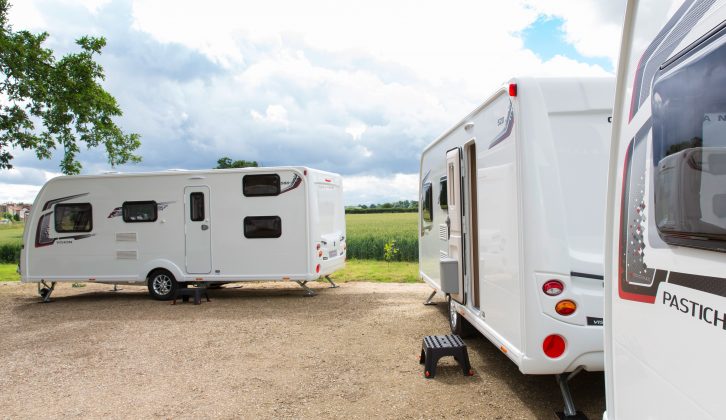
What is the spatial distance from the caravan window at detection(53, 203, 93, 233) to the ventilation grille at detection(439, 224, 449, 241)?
7826 mm

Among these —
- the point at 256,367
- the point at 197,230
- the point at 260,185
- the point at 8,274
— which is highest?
the point at 260,185

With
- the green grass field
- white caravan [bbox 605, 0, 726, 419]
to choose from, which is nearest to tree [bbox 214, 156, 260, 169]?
the green grass field

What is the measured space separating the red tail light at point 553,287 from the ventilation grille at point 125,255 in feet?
31.0

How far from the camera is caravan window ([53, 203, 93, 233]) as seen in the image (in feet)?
38.8

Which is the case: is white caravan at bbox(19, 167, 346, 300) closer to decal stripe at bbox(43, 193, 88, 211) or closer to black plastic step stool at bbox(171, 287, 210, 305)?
decal stripe at bbox(43, 193, 88, 211)

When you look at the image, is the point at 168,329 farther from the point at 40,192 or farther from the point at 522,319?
the point at 522,319

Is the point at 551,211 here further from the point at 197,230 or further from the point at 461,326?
the point at 197,230

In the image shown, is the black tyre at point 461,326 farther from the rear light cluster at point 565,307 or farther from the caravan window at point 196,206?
the caravan window at point 196,206

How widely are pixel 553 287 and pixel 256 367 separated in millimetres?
3790

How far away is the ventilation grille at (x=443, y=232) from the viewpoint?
7246mm

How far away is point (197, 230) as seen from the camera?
1128 centimetres

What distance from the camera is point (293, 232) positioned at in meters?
10.9

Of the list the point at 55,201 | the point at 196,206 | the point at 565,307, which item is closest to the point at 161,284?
the point at 196,206

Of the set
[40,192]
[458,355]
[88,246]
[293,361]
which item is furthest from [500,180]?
[40,192]
